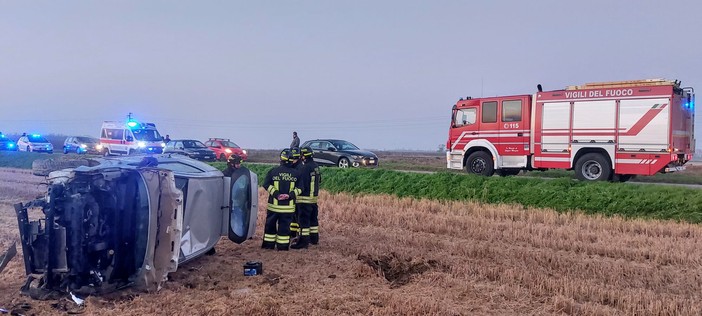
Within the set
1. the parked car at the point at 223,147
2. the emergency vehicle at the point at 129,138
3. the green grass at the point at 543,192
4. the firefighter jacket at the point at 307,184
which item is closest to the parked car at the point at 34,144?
the emergency vehicle at the point at 129,138

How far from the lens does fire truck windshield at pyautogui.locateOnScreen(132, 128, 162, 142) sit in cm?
2728

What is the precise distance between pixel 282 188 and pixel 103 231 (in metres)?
3.15

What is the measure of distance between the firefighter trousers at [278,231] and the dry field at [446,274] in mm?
203

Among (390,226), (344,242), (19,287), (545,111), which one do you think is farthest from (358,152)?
(19,287)

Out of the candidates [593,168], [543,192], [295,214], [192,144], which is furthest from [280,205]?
[192,144]

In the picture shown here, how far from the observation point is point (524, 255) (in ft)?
25.6

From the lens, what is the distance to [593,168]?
14125 mm

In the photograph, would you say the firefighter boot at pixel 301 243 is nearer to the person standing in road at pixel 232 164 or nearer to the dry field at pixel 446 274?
the dry field at pixel 446 274

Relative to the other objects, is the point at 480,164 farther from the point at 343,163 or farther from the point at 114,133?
the point at 114,133

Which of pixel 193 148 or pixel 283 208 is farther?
pixel 193 148

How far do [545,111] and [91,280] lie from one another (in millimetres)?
11840

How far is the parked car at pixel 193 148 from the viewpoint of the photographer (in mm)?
26719

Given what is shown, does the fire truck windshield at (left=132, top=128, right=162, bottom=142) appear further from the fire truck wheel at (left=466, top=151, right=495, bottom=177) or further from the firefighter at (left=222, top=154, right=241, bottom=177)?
the firefighter at (left=222, top=154, right=241, bottom=177)

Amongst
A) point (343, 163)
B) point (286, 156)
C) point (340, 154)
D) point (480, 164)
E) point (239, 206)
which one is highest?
point (286, 156)
